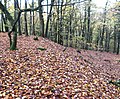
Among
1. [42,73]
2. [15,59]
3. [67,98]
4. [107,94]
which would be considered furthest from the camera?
[15,59]

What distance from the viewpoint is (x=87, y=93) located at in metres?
8.17

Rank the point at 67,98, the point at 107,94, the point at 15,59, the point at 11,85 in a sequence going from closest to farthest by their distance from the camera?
the point at 67,98 < the point at 11,85 < the point at 107,94 < the point at 15,59

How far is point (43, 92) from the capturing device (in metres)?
7.58

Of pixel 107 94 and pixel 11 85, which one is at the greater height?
pixel 11 85

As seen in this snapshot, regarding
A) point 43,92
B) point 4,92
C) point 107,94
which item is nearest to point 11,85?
point 4,92

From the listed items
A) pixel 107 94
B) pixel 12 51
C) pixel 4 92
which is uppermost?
pixel 12 51

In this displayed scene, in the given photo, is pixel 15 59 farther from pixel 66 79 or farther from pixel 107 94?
pixel 107 94

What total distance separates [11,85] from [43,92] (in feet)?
4.88

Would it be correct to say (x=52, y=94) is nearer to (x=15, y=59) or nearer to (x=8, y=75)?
(x=8, y=75)

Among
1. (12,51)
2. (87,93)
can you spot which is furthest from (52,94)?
(12,51)

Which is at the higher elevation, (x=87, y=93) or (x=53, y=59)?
(x=53, y=59)

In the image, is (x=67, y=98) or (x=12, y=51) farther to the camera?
(x=12, y=51)

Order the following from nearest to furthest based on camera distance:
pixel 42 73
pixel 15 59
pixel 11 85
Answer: pixel 11 85
pixel 42 73
pixel 15 59

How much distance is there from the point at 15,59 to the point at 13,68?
1514 millimetres
